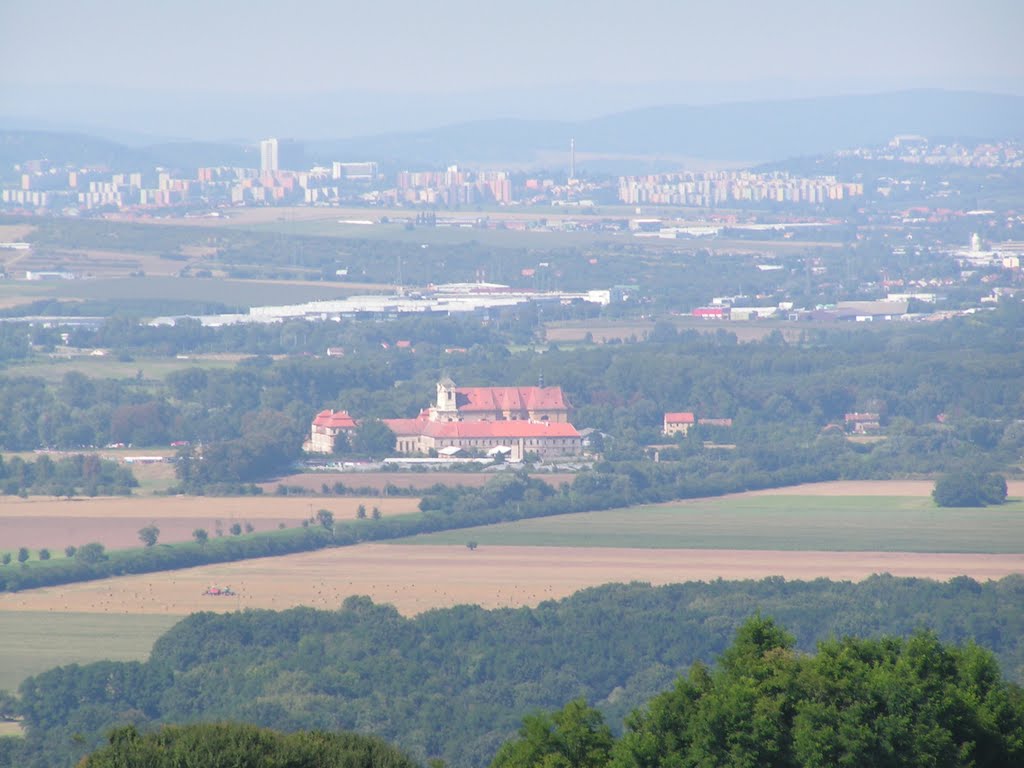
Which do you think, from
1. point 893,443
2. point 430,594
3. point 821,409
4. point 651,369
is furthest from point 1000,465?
point 430,594

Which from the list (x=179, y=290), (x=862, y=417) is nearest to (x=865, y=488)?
(x=862, y=417)

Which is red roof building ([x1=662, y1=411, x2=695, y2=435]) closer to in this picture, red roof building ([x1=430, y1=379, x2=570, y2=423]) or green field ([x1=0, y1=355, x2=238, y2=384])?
red roof building ([x1=430, y1=379, x2=570, y2=423])

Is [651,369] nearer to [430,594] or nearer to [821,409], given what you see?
[821,409]

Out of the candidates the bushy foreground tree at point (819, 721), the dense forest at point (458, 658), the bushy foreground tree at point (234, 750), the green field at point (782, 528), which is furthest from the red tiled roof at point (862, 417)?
the bushy foreground tree at point (234, 750)

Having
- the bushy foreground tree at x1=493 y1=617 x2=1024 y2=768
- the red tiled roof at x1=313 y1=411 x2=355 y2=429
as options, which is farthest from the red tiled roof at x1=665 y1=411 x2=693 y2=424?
the bushy foreground tree at x1=493 y1=617 x2=1024 y2=768

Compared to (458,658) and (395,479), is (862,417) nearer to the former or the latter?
(395,479)

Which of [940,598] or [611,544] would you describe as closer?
[940,598]

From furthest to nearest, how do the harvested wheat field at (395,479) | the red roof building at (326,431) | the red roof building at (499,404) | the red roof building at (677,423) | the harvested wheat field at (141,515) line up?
the red roof building at (499,404) < the red roof building at (677,423) < the red roof building at (326,431) < the harvested wheat field at (395,479) < the harvested wheat field at (141,515)

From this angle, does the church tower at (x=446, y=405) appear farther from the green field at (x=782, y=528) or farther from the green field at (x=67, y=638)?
the green field at (x=67, y=638)
